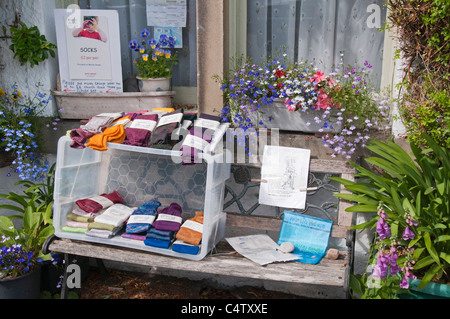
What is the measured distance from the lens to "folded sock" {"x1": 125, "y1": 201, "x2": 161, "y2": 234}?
290 cm

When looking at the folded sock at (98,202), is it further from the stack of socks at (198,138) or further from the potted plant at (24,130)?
the stack of socks at (198,138)

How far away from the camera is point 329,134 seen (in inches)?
126

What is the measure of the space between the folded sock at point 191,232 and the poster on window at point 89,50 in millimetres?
1345

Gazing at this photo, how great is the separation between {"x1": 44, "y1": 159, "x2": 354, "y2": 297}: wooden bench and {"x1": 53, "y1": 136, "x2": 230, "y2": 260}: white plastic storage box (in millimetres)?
64

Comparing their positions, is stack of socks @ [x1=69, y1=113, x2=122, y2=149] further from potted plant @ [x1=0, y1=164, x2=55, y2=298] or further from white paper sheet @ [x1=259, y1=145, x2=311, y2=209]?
white paper sheet @ [x1=259, y1=145, x2=311, y2=209]

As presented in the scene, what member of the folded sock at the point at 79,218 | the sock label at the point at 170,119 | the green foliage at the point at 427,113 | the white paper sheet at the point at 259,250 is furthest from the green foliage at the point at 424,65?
the folded sock at the point at 79,218

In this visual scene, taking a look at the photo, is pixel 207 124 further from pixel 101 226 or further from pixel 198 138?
pixel 101 226

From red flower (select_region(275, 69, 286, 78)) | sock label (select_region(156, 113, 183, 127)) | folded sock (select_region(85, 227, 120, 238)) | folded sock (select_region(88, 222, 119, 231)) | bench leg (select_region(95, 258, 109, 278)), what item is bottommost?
bench leg (select_region(95, 258, 109, 278))

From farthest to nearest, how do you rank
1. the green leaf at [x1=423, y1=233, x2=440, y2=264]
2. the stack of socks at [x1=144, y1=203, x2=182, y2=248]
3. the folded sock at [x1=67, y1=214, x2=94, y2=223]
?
the folded sock at [x1=67, y1=214, x2=94, y2=223]
the stack of socks at [x1=144, y1=203, x2=182, y2=248]
the green leaf at [x1=423, y1=233, x2=440, y2=264]

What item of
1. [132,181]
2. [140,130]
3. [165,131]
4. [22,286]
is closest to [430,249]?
[165,131]

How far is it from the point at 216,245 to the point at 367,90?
1.55 metres

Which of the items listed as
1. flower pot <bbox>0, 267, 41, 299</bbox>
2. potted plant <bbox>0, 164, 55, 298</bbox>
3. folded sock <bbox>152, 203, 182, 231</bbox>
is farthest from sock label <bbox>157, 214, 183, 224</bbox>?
flower pot <bbox>0, 267, 41, 299</bbox>
